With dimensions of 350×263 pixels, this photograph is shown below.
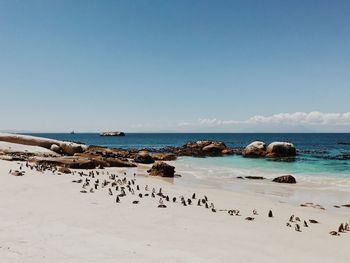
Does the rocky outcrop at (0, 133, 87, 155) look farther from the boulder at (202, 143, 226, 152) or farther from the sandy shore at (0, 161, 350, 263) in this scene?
the sandy shore at (0, 161, 350, 263)

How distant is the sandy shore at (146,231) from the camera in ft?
28.6

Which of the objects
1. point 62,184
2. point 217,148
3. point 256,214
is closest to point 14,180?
point 62,184

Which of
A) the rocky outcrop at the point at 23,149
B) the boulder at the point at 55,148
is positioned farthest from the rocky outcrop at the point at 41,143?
the rocky outcrop at the point at 23,149

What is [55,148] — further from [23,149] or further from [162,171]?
[162,171]

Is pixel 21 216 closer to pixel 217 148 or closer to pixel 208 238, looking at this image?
pixel 208 238

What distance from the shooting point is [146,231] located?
11.0 m

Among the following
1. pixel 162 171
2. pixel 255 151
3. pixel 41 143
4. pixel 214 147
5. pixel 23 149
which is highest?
pixel 41 143

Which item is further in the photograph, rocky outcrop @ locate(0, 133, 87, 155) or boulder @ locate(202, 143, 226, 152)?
boulder @ locate(202, 143, 226, 152)

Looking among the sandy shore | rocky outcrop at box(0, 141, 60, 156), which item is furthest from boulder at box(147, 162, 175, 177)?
rocky outcrop at box(0, 141, 60, 156)

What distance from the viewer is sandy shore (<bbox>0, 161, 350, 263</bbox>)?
8719 millimetres

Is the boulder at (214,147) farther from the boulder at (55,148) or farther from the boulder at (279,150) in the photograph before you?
the boulder at (55,148)

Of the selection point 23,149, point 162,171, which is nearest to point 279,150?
point 162,171

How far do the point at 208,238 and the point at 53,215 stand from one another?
5.22m

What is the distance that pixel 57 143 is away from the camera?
159 ft
